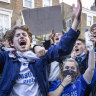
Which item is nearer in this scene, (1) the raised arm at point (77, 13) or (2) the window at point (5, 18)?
(1) the raised arm at point (77, 13)

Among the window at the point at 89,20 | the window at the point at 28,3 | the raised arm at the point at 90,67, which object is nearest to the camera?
the raised arm at the point at 90,67

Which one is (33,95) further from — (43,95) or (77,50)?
(77,50)

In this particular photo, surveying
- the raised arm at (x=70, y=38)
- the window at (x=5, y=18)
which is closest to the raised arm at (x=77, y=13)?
the raised arm at (x=70, y=38)

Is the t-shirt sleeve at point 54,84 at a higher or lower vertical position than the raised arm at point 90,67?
lower

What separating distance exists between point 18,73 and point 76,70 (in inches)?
39.1

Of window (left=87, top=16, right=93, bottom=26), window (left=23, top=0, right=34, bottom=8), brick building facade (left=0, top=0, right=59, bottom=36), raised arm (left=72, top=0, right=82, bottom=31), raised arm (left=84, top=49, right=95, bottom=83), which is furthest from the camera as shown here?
window (left=87, top=16, right=93, bottom=26)

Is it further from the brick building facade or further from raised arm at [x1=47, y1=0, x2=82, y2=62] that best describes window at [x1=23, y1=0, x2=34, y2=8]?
raised arm at [x1=47, y1=0, x2=82, y2=62]

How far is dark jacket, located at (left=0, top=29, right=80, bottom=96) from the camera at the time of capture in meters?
2.00

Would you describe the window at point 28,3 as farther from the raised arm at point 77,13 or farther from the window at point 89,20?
the raised arm at point 77,13

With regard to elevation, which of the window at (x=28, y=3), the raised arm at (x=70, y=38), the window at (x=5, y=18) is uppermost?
the window at (x=28, y=3)

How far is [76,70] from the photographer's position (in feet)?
9.26

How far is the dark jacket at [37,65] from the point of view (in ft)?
6.56

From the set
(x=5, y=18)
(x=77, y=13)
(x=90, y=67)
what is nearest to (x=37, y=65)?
(x=77, y=13)

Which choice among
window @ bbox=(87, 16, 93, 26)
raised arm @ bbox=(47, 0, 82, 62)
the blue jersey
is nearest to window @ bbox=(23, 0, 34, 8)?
window @ bbox=(87, 16, 93, 26)
